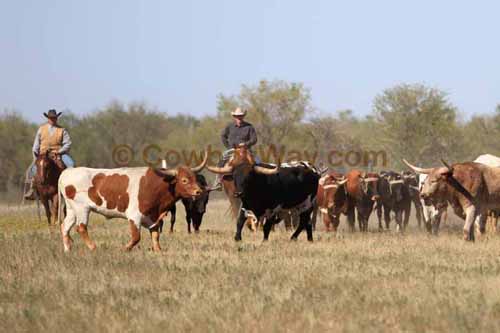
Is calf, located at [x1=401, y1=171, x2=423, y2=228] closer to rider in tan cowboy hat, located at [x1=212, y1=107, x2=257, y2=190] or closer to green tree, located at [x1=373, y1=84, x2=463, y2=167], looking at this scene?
rider in tan cowboy hat, located at [x1=212, y1=107, x2=257, y2=190]

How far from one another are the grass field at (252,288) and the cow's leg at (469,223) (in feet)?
3.44

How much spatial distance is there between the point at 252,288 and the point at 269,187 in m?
6.08

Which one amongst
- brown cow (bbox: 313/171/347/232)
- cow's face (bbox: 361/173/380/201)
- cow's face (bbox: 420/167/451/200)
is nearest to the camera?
cow's face (bbox: 420/167/451/200)

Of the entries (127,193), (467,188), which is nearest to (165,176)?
(127,193)

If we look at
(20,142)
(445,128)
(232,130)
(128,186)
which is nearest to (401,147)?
(445,128)

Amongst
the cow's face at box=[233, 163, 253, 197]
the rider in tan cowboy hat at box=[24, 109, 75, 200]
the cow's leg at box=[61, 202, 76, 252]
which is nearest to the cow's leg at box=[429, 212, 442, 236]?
the cow's face at box=[233, 163, 253, 197]

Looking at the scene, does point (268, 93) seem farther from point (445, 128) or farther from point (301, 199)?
point (301, 199)

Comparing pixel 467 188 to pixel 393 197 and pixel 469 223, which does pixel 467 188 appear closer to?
pixel 469 223

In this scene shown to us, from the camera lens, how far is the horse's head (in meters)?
18.0

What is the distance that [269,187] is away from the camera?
637 inches

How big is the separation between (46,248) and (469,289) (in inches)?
269

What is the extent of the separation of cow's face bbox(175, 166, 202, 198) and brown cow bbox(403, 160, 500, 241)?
14.1 ft

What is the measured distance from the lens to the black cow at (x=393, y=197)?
24.0m

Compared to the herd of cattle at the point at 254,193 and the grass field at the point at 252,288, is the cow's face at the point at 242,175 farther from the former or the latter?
the grass field at the point at 252,288
